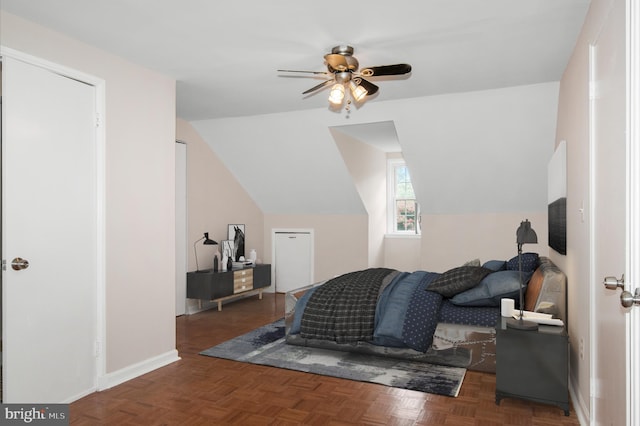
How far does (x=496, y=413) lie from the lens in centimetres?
295

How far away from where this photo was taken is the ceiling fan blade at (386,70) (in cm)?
325

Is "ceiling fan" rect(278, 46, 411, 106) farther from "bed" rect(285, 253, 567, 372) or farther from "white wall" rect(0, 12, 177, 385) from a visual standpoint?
"bed" rect(285, 253, 567, 372)

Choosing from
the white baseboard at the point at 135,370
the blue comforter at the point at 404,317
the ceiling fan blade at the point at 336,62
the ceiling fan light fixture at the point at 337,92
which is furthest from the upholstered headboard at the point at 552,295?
the white baseboard at the point at 135,370

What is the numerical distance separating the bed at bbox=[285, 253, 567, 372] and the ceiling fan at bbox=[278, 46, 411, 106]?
1.73 m

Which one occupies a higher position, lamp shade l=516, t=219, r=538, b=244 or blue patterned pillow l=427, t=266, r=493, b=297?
lamp shade l=516, t=219, r=538, b=244

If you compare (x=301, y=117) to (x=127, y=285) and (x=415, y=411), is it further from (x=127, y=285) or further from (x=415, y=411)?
(x=415, y=411)

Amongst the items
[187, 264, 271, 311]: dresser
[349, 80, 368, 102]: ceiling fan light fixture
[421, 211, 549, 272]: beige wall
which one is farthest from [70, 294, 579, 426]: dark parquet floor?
[421, 211, 549, 272]: beige wall

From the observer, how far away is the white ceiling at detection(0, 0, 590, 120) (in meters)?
2.82

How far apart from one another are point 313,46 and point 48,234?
227 centimetres

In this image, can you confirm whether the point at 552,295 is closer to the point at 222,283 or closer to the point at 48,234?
the point at 48,234

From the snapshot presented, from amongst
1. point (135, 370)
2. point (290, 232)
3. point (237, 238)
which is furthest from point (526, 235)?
point (290, 232)

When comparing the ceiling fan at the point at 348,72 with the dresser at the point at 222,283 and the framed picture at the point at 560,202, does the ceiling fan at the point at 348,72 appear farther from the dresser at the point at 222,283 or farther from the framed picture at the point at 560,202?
the dresser at the point at 222,283

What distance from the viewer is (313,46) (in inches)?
136

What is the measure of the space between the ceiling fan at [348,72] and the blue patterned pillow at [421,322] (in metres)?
1.80
